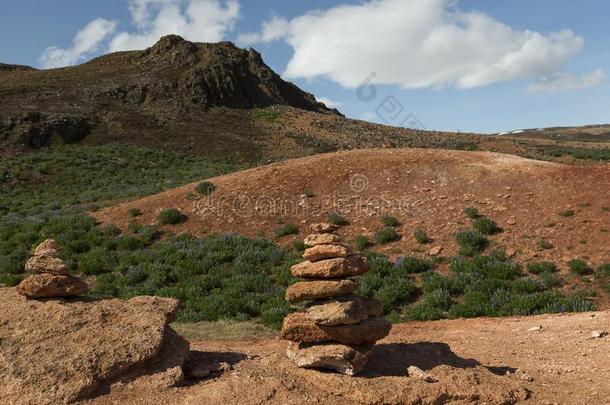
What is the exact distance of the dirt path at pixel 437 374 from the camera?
6586 mm

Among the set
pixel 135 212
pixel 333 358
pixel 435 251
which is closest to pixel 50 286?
pixel 333 358

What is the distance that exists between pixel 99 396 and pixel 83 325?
1373 millimetres

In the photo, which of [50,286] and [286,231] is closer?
[50,286]

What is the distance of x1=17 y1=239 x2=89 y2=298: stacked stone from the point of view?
26.2ft

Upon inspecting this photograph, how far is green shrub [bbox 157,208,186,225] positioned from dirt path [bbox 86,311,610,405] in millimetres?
10380

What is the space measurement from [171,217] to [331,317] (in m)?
13.5

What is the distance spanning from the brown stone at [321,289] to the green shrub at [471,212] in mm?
10878

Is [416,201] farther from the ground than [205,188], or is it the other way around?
[205,188]

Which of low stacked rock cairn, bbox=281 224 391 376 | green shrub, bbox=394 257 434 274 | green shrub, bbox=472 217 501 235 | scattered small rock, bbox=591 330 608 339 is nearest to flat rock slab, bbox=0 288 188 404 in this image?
low stacked rock cairn, bbox=281 224 391 376

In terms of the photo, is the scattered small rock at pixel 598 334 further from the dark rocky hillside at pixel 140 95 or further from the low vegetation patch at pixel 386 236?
the dark rocky hillside at pixel 140 95

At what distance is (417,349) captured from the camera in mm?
8453

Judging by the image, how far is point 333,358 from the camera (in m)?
7.14

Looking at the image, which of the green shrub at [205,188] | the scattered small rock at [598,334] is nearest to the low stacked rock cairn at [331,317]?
the scattered small rock at [598,334]

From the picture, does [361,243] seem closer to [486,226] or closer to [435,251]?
[435,251]
